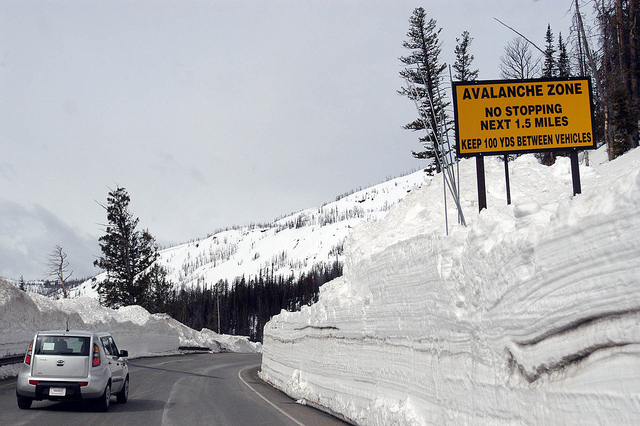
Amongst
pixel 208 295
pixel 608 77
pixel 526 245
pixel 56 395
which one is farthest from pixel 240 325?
pixel 526 245

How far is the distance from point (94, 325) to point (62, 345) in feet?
98.0

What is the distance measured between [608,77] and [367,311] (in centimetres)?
3314

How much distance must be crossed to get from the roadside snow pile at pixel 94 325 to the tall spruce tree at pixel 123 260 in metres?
9.82

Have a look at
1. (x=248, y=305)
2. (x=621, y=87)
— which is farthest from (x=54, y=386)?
(x=248, y=305)

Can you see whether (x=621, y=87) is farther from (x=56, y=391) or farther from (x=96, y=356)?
(x=56, y=391)

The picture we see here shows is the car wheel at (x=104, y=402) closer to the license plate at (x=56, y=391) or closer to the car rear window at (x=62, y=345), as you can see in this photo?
the license plate at (x=56, y=391)

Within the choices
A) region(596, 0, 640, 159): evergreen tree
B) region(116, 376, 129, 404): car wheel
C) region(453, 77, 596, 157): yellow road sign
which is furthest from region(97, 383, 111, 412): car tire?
region(596, 0, 640, 159): evergreen tree

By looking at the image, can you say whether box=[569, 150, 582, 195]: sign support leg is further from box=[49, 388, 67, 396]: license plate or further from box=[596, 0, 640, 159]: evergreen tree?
box=[596, 0, 640, 159]: evergreen tree

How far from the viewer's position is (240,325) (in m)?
Result: 138

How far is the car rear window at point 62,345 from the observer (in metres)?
13.4

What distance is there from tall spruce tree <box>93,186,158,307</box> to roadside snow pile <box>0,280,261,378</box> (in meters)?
9.82

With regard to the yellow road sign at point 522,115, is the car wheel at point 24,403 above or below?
below

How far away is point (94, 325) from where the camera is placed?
4134 centimetres

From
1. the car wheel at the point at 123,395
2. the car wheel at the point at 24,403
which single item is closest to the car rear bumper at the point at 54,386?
the car wheel at the point at 24,403
